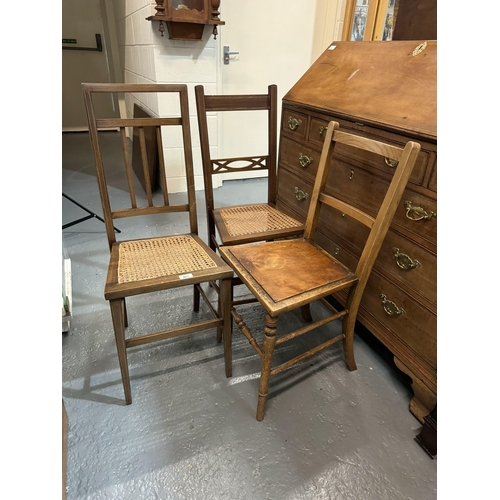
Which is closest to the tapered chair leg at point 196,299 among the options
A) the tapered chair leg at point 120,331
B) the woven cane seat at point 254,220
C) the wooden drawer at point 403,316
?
the woven cane seat at point 254,220

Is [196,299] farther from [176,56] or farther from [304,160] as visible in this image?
[176,56]

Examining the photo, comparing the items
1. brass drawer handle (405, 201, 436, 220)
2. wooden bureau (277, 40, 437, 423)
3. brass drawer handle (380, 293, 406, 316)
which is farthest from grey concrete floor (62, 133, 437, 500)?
brass drawer handle (405, 201, 436, 220)

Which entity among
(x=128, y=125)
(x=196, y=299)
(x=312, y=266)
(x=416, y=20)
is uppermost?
(x=416, y=20)

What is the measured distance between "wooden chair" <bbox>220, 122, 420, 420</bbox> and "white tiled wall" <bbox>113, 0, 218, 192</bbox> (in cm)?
184

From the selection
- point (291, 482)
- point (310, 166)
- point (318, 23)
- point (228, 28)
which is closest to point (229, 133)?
point (228, 28)

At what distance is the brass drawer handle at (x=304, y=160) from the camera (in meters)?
1.68

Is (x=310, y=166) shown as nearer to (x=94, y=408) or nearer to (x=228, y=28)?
(x=94, y=408)

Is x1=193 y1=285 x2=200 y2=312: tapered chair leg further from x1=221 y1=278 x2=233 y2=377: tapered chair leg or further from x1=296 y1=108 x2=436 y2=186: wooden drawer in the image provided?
x1=296 y1=108 x2=436 y2=186: wooden drawer

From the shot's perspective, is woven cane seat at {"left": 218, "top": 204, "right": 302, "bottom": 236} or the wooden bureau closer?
the wooden bureau

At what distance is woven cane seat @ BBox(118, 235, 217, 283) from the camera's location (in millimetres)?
1217

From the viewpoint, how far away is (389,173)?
127 centimetres

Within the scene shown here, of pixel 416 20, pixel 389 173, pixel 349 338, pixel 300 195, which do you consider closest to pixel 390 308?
pixel 349 338

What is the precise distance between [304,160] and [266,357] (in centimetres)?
98

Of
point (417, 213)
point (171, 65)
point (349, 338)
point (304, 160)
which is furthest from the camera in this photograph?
point (171, 65)
